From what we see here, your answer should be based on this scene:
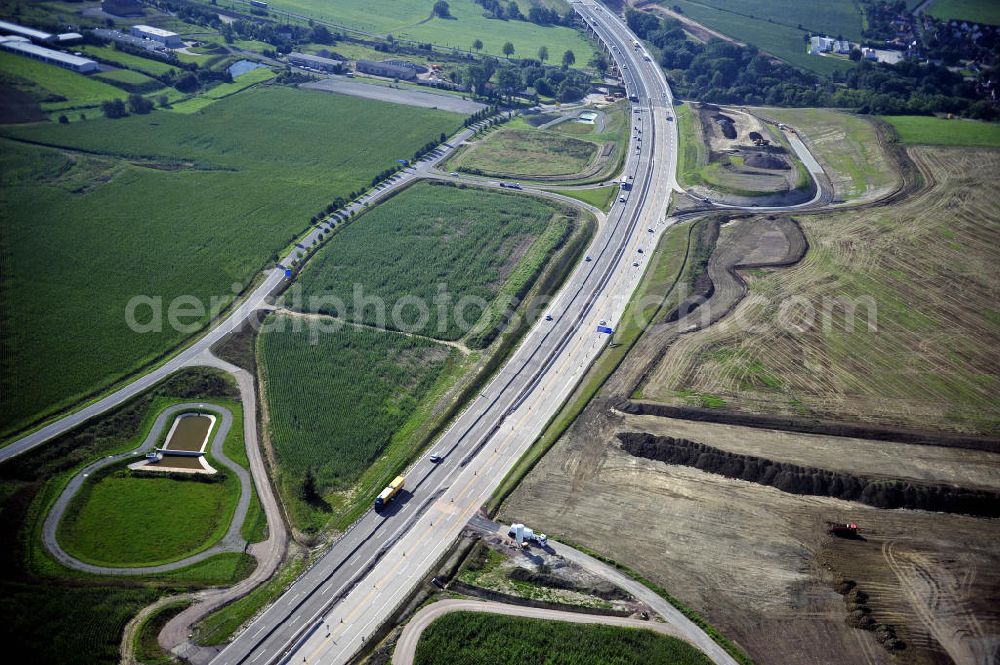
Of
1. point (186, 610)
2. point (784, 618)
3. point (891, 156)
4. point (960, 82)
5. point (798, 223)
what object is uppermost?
point (960, 82)

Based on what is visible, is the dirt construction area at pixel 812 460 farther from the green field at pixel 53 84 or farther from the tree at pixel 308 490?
the green field at pixel 53 84

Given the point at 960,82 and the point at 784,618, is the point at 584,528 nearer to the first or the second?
the point at 784,618

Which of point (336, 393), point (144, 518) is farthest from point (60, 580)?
point (336, 393)

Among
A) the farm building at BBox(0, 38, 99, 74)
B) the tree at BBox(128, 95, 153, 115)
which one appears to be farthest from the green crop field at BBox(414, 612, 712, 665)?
the farm building at BBox(0, 38, 99, 74)

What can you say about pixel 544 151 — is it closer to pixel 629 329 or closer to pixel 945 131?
pixel 629 329

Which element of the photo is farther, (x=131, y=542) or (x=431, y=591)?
(x=131, y=542)

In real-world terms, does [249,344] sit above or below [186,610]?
above

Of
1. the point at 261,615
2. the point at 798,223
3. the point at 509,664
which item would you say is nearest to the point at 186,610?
the point at 261,615
